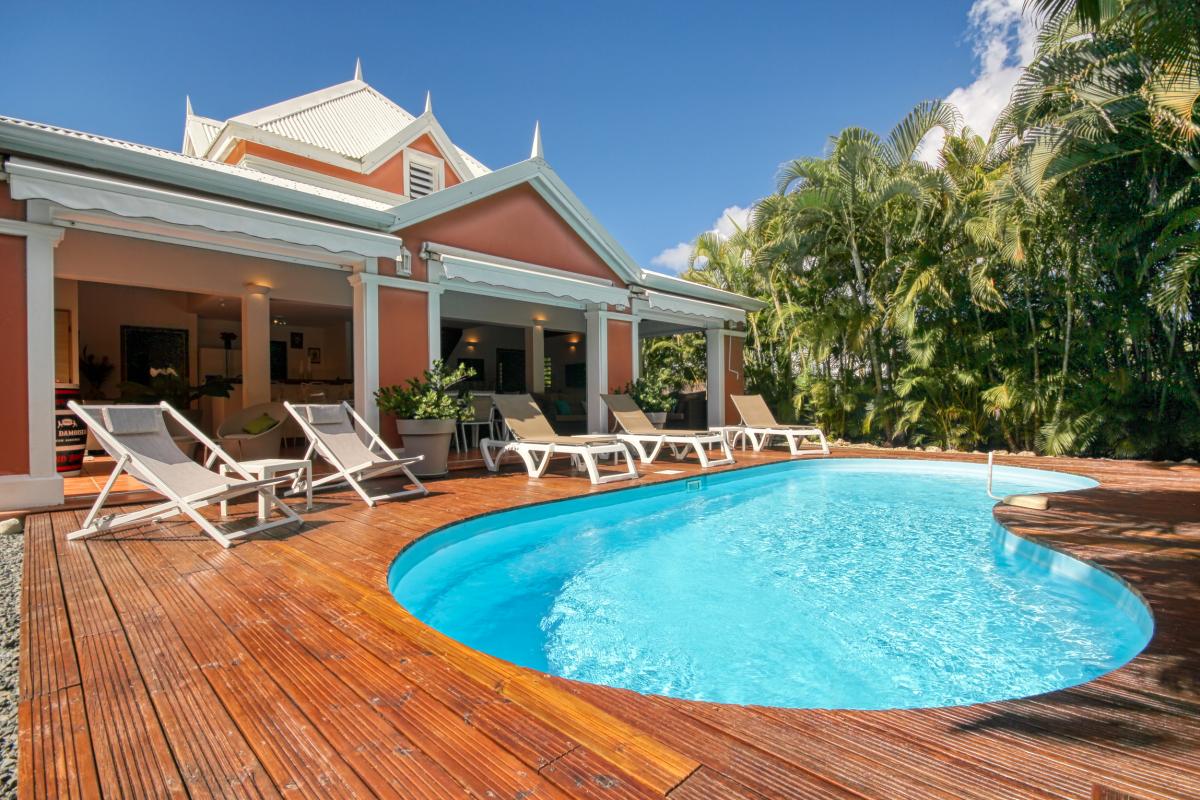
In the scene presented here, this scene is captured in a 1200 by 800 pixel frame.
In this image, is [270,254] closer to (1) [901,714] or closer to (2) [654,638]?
(2) [654,638]

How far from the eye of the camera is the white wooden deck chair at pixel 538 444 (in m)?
7.78

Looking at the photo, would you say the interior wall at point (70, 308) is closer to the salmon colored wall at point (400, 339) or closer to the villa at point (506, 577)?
the villa at point (506, 577)

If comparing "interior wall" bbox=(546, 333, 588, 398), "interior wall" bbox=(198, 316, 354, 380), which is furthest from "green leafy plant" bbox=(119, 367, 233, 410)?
"interior wall" bbox=(546, 333, 588, 398)

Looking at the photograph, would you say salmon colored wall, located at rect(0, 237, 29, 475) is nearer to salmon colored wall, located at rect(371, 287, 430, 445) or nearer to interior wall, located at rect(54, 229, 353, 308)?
interior wall, located at rect(54, 229, 353, 308)

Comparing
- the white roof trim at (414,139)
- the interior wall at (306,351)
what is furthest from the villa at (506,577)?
the white roof trim at (414,139)

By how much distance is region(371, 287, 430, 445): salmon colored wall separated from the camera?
832 cm

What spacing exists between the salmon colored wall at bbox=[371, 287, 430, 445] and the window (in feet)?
25.1

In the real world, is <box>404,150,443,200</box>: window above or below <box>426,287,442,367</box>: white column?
above

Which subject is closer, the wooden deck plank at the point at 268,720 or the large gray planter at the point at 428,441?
the wooden deck plank at the point at 268,720

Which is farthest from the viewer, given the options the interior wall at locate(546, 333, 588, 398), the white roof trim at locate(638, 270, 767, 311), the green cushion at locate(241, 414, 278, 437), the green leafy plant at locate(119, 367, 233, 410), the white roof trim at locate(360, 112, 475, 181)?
the interior wall at locate(546, 333, 588, 398)

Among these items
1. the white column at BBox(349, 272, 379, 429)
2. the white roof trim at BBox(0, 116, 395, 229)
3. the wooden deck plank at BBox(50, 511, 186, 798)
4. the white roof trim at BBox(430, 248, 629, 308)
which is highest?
the white roof trim at BBox(0, 116, 395, 229)

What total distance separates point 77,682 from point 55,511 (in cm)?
474

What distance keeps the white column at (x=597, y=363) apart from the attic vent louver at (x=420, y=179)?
7.05 metres

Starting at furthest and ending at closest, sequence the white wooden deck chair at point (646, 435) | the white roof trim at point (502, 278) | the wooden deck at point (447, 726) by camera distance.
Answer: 1. the white wooden deck chair at point (646, 435)
2. the white roof trim at point (502, 278)
3. the wooden deck at point (447, 726)
